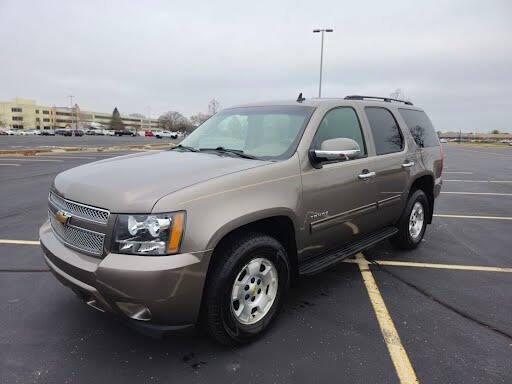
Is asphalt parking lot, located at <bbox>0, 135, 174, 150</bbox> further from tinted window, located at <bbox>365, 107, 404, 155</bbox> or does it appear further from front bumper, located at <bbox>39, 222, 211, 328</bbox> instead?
front bumper, located at <bbox>39, 222, 211, 328</bbox>

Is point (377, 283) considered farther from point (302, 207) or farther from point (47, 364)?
point (47, 364)

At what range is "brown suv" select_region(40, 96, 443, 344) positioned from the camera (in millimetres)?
2502

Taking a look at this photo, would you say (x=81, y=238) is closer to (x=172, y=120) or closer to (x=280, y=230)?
(x=280, y=230)

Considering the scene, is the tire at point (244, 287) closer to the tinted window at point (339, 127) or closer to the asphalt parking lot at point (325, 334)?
the asphalt parking lot at point (325, 334)

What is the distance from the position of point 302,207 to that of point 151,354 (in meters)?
1.62

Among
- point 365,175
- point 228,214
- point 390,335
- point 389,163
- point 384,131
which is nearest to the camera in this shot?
point 228,214

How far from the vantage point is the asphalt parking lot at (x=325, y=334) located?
270 centimetres

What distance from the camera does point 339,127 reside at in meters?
3.92

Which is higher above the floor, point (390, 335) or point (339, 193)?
point (339, 193)

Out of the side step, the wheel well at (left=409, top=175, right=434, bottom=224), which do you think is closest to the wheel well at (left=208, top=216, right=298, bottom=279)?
the side step

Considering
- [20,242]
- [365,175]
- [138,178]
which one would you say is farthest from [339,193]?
[20,242]

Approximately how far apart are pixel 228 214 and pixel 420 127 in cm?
386

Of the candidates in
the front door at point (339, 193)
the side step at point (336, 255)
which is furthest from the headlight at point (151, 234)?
the side step at point (336, 255)

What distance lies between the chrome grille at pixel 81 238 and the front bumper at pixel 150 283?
7 centimetres
